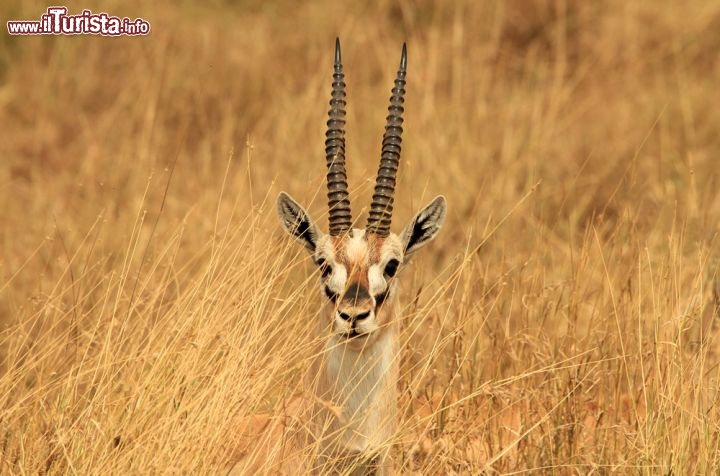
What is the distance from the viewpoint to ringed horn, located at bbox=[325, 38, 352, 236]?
18.1 ft

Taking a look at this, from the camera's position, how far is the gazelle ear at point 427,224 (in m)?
5.66

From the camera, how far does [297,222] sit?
18.3ft

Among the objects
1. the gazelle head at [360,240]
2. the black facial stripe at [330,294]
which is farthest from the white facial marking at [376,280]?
the black facial stripe at [330,294]

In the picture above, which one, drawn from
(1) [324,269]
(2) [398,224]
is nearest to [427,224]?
(1) [324,269]

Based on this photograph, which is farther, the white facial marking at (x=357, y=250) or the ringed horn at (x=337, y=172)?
the ringed horn at (x=337, y=172)

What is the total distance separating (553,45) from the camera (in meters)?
11.9

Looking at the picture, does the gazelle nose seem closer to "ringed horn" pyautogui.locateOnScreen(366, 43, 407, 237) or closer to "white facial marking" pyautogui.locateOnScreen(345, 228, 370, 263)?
"white facial marking" pyautogui.locateOnScreen(345, 228, 370, 263)

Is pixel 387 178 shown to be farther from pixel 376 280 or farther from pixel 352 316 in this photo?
pixel 352 316

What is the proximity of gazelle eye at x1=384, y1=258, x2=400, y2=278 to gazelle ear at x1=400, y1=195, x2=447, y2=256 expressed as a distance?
198 millimetres

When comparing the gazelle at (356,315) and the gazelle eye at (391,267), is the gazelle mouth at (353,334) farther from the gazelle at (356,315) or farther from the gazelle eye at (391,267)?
the gazelle eye at (391,267)

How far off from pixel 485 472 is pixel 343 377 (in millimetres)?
725

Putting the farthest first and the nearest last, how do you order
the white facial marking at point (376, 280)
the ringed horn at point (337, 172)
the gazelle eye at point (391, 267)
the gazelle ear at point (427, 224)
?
the gazelle ear at point (427, 224), the ringed horn at point (337, 172), the gazelle eye at point (391, 267), the white facial marking at point (376, 280)

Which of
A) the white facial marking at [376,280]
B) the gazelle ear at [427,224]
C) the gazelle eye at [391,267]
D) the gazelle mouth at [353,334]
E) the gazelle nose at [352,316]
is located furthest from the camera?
the gazelle ear at [427,224]

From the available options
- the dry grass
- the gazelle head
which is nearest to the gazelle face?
the gazelle head
